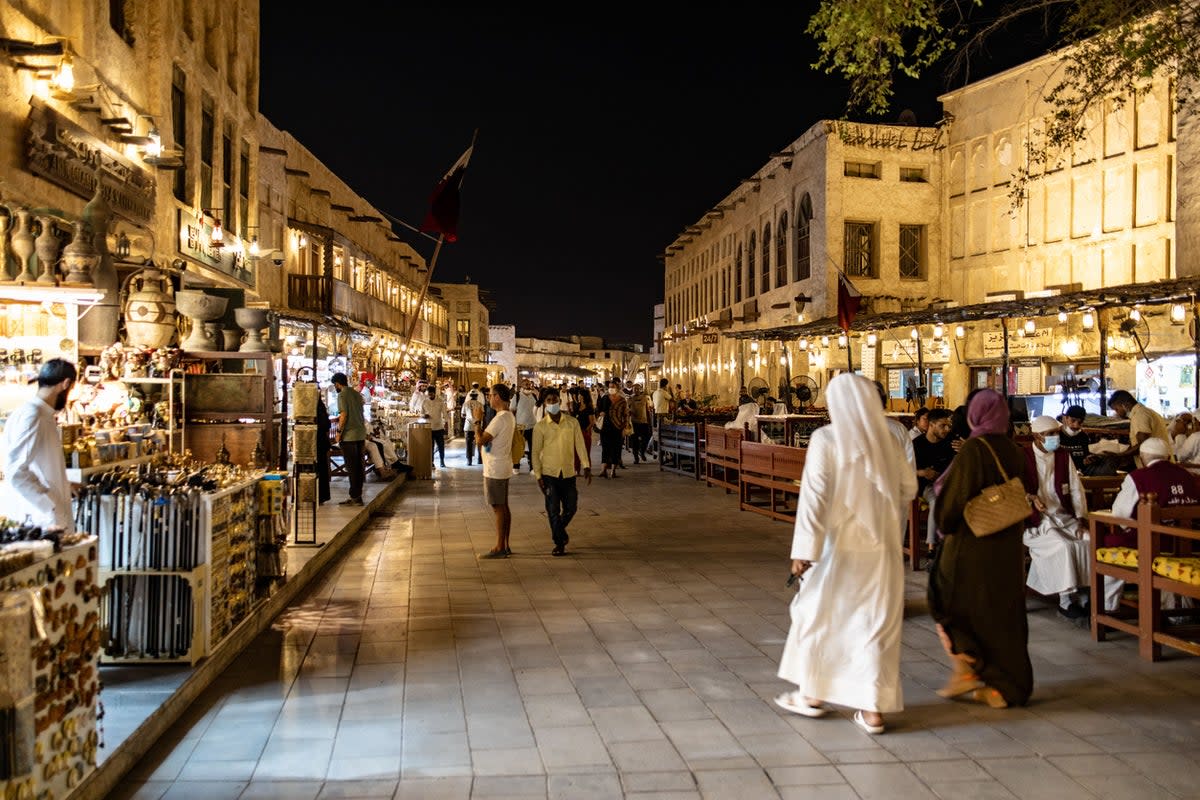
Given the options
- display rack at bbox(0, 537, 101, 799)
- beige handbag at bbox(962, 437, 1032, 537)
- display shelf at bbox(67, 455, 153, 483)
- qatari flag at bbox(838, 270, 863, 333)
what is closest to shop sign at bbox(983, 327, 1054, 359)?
qatari flag at bbox(838, 270, 863, 333)

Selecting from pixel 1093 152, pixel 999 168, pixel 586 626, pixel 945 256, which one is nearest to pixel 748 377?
pixel 945 256

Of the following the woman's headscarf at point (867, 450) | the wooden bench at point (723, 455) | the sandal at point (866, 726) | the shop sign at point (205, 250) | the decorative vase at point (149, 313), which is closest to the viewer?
the sandal at point (866, 726)

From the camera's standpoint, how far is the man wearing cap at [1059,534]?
741cm

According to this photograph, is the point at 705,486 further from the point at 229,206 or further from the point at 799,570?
the point at 799,570

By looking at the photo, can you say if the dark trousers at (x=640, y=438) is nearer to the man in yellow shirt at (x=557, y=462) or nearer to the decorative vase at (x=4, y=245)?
the man in yellow shirt at (x=557, y=462)

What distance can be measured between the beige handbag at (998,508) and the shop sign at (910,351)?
64.5 ft

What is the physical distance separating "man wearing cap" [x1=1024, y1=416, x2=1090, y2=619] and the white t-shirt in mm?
5261

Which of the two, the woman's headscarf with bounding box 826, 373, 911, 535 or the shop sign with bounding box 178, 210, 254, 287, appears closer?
the woman's headscarf with bounding box 826, 373, 911, 535

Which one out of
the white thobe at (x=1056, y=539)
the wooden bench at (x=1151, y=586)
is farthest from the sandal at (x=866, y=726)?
the white thobe at (x=1056, y=539)

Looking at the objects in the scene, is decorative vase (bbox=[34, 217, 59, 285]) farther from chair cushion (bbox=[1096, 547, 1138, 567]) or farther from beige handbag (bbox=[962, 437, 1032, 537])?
chair cushion (bbox=[1096, 547, 1138, 567])

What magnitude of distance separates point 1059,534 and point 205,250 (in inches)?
479

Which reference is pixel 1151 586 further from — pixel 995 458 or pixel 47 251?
pixel 47 251

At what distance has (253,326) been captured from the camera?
9.49 m

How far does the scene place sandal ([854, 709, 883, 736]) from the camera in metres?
5.04
